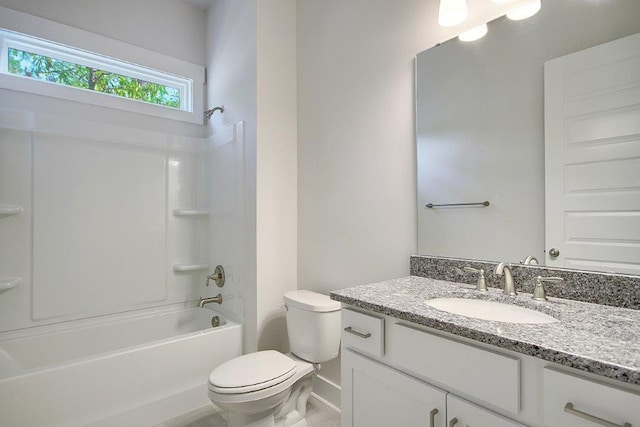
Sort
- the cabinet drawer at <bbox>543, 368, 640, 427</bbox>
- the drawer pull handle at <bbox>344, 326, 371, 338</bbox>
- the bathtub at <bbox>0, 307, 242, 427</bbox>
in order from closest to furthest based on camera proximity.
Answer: the cabinet drawer at <bbox>543, 368, 640, 427</bbox>, the drawer pull handle at <bbox>344, 326, 371, 338</bbox>, the bathtub at <bbox>0, 307, 242, 427</bbox>

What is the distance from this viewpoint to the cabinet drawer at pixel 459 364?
762 millimetres

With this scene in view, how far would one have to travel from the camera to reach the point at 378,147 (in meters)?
1.77

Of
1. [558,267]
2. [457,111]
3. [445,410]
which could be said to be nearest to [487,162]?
[457,111]

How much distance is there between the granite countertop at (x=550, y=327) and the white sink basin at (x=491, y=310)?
0.02 meters

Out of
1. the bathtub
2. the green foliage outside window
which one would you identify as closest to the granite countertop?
the bathtub

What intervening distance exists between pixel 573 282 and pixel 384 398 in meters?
0.76

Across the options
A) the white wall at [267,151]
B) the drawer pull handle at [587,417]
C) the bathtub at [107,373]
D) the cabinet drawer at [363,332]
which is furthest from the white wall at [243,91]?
the drawer pull handle at [587,417]

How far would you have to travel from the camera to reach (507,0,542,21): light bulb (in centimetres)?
122

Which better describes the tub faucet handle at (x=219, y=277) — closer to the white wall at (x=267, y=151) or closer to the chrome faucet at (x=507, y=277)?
the white wall at (x=267, y=151)

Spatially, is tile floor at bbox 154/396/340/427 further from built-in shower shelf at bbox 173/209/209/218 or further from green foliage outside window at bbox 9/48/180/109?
green foliage outside window at bbox 9/48/180/109

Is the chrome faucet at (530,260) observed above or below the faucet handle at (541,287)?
above

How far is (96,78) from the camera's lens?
2418 millimetres

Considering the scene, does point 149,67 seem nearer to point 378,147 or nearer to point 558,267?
point 378,147

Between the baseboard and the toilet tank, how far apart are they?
0.29 meters
